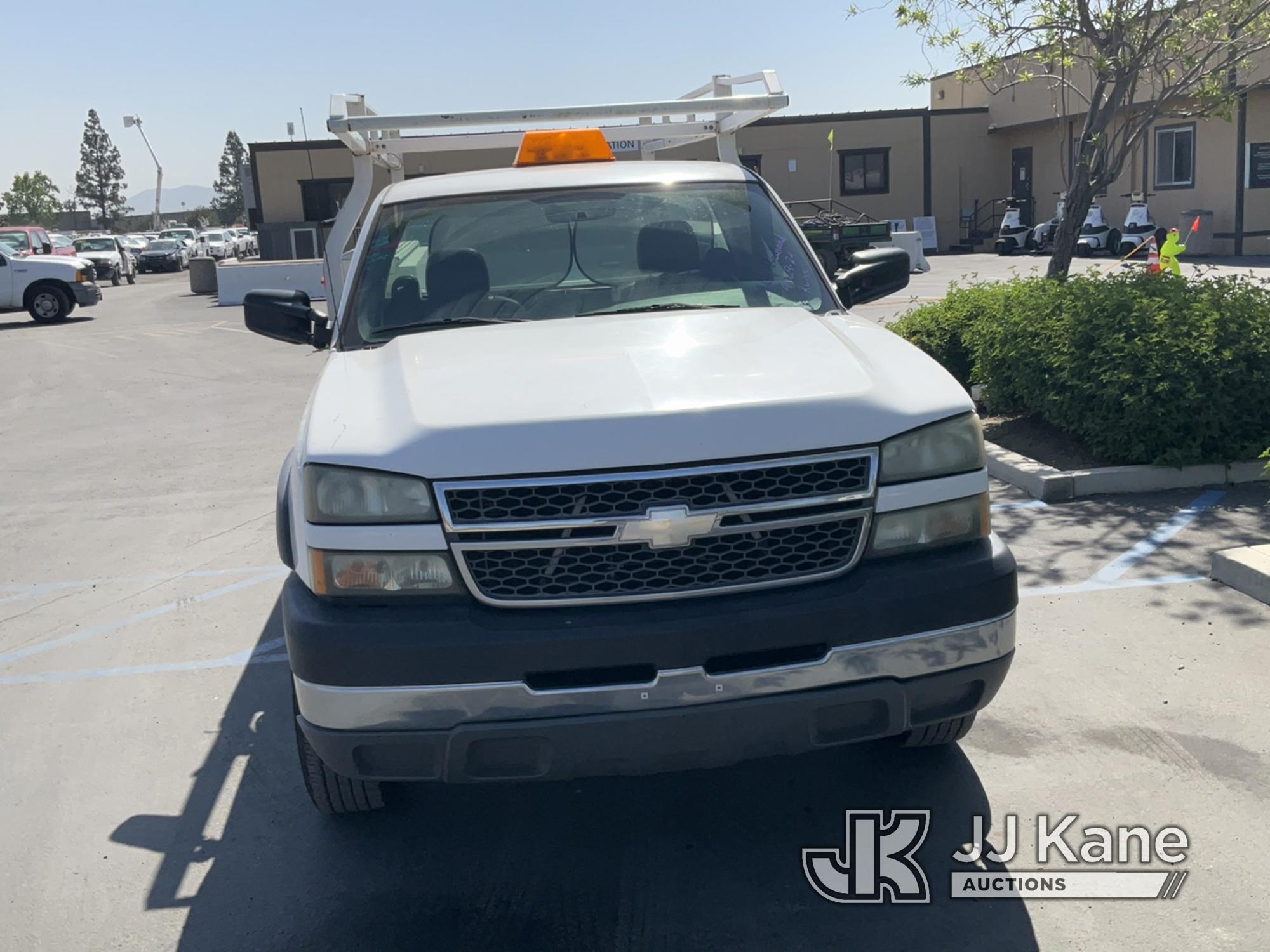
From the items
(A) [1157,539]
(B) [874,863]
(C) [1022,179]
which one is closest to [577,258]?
(B) [874,863]

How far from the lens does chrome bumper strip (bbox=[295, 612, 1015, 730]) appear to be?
298 cm

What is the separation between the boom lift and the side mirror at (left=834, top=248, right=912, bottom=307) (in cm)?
112

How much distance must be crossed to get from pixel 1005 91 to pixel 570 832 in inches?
1349

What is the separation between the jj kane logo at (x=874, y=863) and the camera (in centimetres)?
337

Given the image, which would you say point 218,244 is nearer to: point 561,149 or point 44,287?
point 44,287

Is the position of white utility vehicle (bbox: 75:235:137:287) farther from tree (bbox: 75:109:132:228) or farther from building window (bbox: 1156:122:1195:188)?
tree (bbox: 75:109:132:228)

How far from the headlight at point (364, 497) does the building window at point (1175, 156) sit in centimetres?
2825

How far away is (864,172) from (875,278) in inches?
1334

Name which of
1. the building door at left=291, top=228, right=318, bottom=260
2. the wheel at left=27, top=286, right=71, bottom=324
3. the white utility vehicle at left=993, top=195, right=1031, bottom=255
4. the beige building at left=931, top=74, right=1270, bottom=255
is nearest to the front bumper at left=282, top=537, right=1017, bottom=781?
the beige building at left=931, top=74, right=1270, bottom=255

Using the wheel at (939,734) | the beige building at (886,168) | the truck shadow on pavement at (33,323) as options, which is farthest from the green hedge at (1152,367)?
the beige building at (886,168)

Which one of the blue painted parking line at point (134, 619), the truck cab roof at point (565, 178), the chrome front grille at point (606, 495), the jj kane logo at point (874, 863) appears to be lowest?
the jj kane logo at point (874, 863)

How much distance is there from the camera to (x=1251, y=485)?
7023 millimetres

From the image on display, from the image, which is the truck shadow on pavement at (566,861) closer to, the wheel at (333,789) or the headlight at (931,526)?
the wheel at (333,789)

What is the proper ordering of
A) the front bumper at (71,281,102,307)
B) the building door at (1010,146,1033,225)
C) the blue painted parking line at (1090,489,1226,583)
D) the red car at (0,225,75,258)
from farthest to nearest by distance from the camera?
the building door at (1010,146,1033,225), the red car at (0,225,75,258), the front bumper at (71,281,102,307), the blue painted parking line at (1090,489,1226,583)
